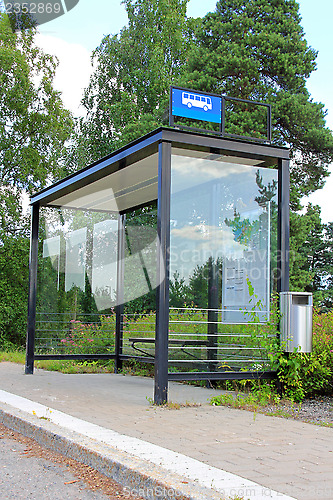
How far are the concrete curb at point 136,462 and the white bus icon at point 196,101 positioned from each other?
453 cm

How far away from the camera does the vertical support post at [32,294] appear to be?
11.2 metres

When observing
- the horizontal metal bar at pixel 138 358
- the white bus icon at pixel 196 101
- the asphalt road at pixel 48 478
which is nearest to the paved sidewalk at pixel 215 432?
the horizontal metal bar at pixel 138 358

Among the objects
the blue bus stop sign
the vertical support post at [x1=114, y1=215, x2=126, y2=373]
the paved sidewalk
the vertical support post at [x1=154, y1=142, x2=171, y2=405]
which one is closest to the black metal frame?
the vertical support post at [x1=154, y1=142, x2=171, y2=405]

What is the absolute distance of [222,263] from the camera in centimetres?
883

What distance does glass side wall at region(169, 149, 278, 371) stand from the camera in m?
8.14

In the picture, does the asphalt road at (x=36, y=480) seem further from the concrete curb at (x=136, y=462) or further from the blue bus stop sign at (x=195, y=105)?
the blue bus stop sign at (x=195, y=105)

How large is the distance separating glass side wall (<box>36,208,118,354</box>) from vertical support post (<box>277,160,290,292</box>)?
4.38 m

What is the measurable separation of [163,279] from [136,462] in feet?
10.9

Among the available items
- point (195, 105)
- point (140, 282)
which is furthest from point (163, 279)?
point (140, 282)

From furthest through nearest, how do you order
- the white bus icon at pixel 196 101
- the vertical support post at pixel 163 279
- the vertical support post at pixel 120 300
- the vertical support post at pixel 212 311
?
the vertical support post at pixel 120 300 < the vertical support post at pixel 212 311 < the white bus icon at pixel 196 101 < the vertical support post at pixel 163 279

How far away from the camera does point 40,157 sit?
26.7 metres

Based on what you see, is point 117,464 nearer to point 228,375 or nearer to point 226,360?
point 228,375

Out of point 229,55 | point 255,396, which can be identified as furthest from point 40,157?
point 255,396

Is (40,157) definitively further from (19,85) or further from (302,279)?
(302,279)
